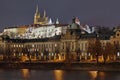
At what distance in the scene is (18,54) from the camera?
12594 cm

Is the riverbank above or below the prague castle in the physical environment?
below

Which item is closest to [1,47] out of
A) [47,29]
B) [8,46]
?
[8,46]

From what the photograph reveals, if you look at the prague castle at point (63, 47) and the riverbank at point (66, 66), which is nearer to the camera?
the riverbank at point (66, 66)

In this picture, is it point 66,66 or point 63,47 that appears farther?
point 63,47

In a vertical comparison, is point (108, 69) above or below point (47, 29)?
below

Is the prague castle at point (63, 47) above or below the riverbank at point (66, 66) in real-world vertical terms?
above

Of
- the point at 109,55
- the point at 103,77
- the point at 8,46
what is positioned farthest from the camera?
the point at 8,46

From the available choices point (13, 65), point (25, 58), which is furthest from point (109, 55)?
point (25, 58)

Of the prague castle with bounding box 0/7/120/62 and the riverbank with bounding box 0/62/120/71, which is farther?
the prague castle with bounding box 0/7/120/62

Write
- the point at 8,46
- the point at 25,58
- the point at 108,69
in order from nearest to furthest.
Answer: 1. the point at 108,69
2. the point at 25,58
3. the point at 8,46

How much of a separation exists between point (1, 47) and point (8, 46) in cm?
218

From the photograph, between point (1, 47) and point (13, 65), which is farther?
point (1, 47)

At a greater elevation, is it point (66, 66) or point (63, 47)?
point (63, 47)

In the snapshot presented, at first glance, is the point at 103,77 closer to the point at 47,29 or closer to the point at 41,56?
the point at 41,56
